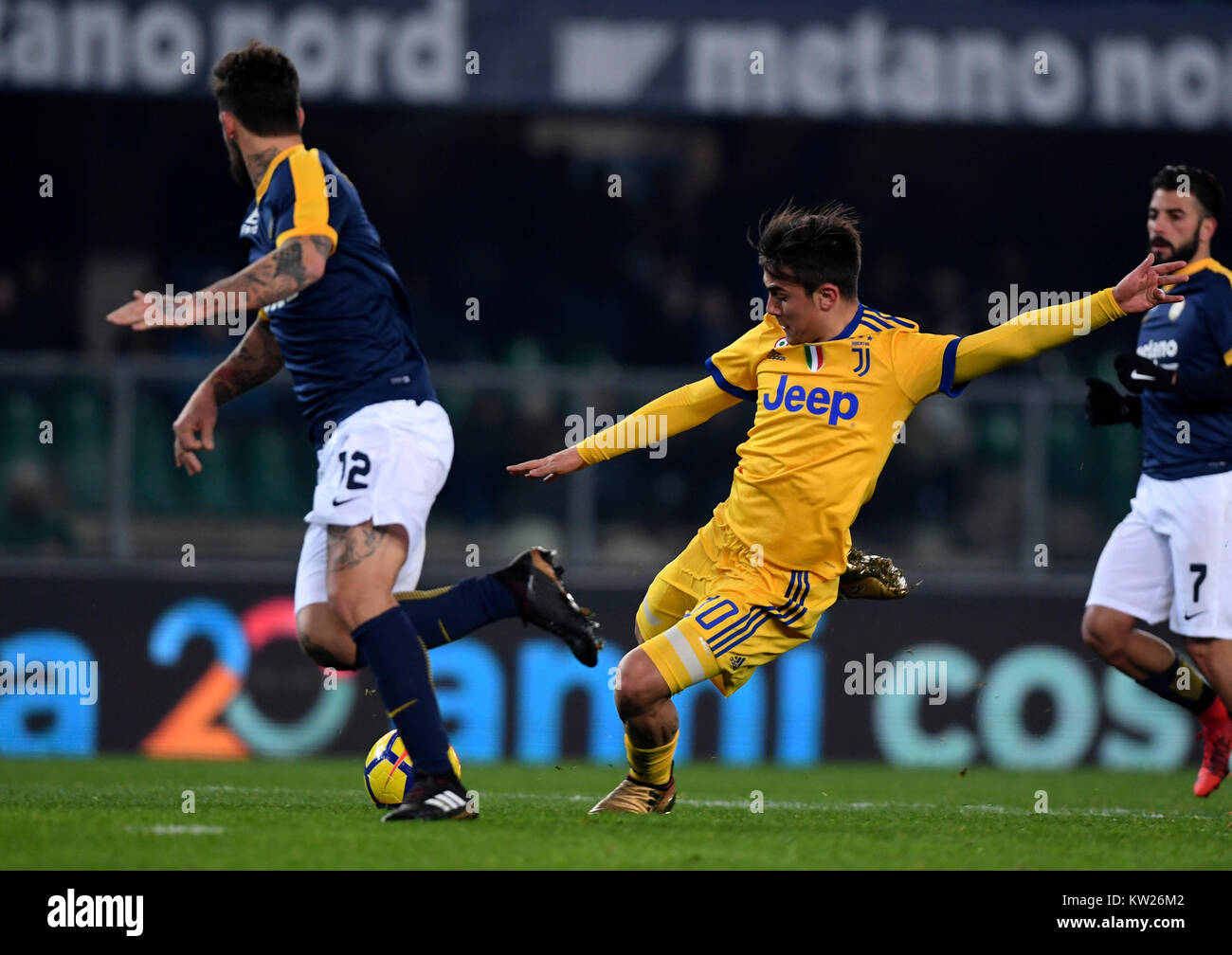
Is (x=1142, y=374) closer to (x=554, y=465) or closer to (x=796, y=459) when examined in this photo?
(x=796, y=459)

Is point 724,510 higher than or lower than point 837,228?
lower

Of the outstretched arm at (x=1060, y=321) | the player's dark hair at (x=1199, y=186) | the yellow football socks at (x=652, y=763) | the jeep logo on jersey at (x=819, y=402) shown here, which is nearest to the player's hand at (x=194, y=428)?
the yellow football socks at (x=652, y=763)

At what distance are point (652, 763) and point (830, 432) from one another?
117cm

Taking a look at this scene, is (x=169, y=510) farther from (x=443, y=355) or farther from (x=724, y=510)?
(x=724, y=510)

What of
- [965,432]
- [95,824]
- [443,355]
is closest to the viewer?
[95,824]

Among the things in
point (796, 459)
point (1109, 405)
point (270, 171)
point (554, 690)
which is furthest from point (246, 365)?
point (554, 690)

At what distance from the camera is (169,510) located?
31.8 ft

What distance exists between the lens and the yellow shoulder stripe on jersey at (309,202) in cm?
481

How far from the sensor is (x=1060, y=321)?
5.10 metres

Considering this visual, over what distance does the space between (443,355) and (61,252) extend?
120 inches

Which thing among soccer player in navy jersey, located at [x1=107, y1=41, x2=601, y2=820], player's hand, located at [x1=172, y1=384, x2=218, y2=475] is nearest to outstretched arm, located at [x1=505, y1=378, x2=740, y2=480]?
soccer player in navy jersey, located at [x1=107, y1=41, x2=601, y2=820]

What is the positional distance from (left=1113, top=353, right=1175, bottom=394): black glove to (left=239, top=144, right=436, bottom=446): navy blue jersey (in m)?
2.71

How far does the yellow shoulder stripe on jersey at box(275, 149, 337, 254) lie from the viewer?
4812 mm

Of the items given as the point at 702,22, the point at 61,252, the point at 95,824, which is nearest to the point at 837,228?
the point at 95,824
